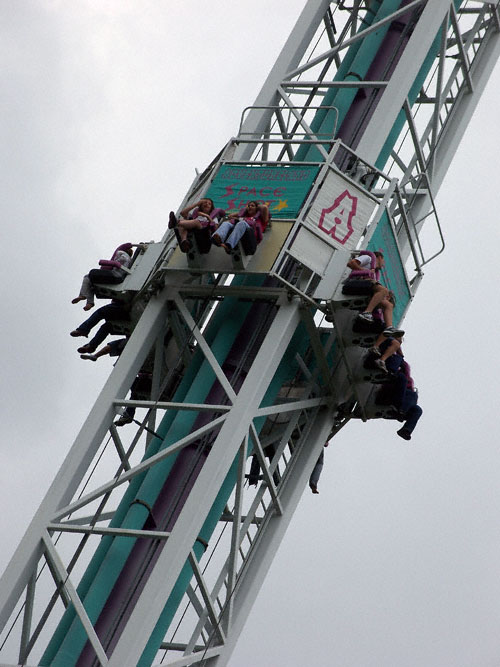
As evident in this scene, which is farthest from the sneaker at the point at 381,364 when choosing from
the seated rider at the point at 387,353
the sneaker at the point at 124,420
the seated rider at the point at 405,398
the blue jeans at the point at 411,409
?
the sneaker at the point at 124,420

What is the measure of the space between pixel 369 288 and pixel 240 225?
8.61 ft

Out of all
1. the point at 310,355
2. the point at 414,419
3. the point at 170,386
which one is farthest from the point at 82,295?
the point at 414,419

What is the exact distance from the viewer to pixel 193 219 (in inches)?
1228

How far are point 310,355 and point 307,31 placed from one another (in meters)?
7.08

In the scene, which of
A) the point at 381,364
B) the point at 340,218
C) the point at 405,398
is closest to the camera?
the point at 381,364

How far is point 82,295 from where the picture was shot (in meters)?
32.3

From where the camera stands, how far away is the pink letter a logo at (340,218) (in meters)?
Result: 31.8

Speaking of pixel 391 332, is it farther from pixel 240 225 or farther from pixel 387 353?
pixel 240 225

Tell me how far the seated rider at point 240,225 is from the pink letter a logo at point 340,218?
46.8 inches

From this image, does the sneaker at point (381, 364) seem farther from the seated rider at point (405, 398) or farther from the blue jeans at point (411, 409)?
the blue jeans at point (411, 409)

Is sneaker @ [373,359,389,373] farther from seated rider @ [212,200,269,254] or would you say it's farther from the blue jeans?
seated rider @ [212,200,269,254]

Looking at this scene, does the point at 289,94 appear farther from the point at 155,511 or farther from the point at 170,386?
the point at 155,511

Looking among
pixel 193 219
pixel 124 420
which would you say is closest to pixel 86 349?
pixel 124 420

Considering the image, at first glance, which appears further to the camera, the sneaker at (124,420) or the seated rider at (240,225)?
the sneaker at (124,420)
